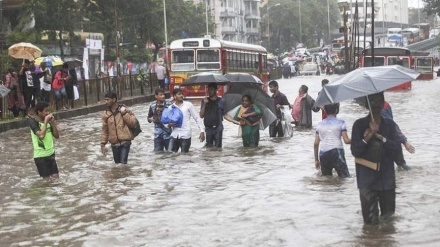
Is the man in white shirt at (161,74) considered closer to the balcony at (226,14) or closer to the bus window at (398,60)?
the bus window at (398,60)

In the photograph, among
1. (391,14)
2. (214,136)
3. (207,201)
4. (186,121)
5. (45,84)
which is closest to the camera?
(207,201)

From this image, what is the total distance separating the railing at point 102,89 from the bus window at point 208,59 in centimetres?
362

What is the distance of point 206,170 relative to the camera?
14477 mm

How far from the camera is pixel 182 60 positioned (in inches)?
1432

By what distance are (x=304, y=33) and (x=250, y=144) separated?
10631cm

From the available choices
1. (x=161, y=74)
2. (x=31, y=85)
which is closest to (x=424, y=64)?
(x=161, y=74)

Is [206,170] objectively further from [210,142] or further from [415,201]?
[415,201]

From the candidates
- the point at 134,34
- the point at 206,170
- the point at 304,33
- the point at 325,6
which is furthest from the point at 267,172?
the point at 325,6

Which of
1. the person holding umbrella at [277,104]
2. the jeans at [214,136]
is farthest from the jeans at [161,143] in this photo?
the person holding umbrella at [277,104]

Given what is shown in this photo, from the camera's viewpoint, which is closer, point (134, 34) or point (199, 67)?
point (199, 67)

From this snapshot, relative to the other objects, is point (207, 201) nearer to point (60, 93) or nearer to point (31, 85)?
point (31, 85)

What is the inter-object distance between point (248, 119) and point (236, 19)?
109 metres

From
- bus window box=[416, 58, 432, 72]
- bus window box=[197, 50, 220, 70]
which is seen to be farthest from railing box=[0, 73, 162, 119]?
bus window box=[416, 58, 432, 72]

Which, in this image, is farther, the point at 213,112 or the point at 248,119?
the point at 248,119
